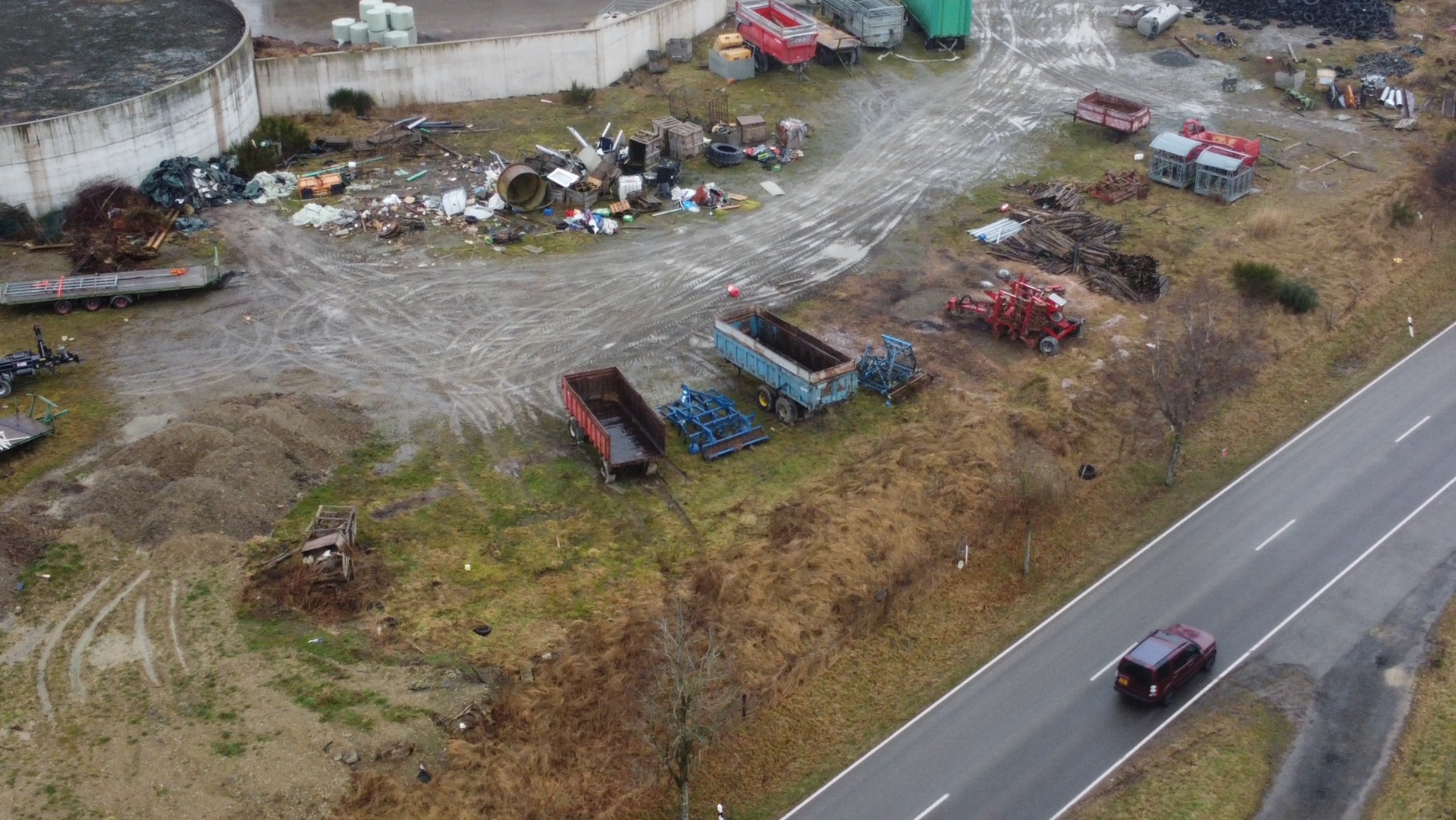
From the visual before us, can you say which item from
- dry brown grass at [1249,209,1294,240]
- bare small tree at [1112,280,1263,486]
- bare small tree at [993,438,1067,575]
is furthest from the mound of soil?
dry brown grass at [1249,209,1294,240]

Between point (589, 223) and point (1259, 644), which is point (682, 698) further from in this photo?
point (589, 223)

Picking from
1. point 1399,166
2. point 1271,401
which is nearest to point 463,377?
point 1271,401

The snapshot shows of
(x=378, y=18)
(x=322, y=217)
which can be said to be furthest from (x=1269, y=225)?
(x=378, y=18)

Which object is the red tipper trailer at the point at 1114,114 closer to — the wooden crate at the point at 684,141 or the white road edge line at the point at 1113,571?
the white road edge line at the point at 1113,571

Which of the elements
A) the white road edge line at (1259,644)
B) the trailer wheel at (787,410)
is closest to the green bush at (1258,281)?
Answer: the white road edge line at (1259,644)

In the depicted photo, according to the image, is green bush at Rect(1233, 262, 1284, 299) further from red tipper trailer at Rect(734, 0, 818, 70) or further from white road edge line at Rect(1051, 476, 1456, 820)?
red tipper trailer at Rect(734, 0, 818, 70)

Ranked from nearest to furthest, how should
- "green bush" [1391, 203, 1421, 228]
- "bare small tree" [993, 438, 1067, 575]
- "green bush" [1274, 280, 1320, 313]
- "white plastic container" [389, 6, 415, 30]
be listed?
1. "bare small tree" [993, 438, 1067, 575]
2. "green bush" [1274, 280, 1320, 313]
3. "green bush" [1391, 203, 1421, 228]
4. "white plastic container" [389, 6, 415, 30]
